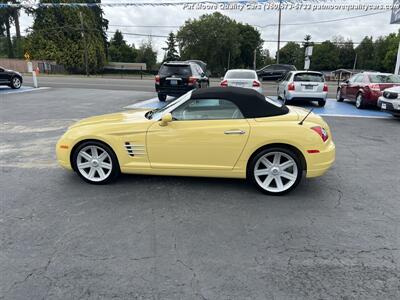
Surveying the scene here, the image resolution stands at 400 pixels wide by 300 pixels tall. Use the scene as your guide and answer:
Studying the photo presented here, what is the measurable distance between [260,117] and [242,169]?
0.75 metres

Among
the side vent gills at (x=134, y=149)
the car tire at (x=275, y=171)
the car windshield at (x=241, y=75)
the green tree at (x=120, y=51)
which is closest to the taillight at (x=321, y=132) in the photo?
the car tire at (x=275, y=171)

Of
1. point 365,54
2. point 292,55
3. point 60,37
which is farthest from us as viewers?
point 292,55

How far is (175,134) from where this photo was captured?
4.35 meters

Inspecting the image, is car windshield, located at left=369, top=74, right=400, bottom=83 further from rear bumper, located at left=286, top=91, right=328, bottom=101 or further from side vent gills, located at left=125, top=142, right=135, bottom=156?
side vent gills, located at left=125, top=142, right=135, bottom=156

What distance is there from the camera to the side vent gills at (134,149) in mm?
4445

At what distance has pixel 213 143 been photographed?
430cm

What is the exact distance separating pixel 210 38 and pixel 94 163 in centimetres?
6527

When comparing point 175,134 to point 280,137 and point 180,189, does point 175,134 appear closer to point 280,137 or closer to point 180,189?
point 180,189

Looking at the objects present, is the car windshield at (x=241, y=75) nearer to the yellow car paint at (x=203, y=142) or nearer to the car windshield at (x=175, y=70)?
the car windshield at (x=175, y=70)

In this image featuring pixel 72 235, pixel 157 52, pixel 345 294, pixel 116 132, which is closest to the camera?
pixel 345 294

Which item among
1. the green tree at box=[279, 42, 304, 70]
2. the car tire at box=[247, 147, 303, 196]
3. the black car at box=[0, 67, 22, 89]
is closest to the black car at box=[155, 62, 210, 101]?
the car tire at box=[247, 147, 303, 196]

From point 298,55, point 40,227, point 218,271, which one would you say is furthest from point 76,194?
point 298,55

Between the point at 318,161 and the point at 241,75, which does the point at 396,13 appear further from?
the point at 318,161

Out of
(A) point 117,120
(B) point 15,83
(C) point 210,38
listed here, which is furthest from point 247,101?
(C) point 210,38
